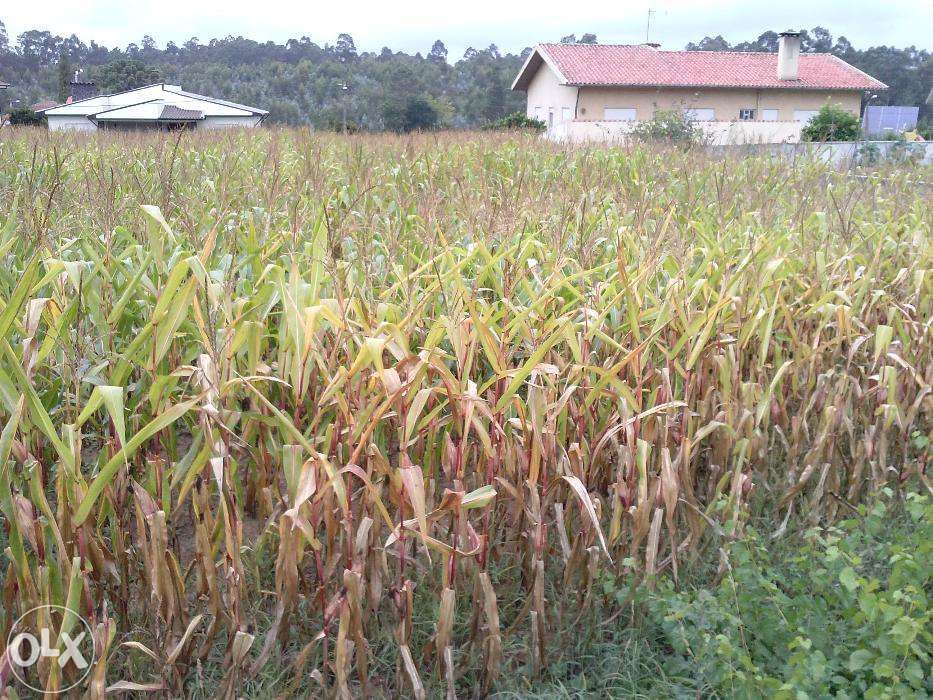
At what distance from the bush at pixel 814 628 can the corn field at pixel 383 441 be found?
20 cm

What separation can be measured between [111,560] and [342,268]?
0.97 metres

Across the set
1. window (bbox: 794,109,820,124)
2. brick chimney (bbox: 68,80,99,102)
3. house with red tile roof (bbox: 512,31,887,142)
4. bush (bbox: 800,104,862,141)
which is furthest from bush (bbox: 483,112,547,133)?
brick chimney (bbox: 68,80,99,102)

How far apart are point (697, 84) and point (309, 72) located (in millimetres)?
26957

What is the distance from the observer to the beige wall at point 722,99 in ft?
122

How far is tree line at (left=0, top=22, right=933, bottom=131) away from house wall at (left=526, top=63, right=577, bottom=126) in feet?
9.68

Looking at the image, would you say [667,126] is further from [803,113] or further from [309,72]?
[309,72]

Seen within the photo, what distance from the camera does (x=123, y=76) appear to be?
2217 inches

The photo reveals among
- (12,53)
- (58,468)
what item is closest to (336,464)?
(58,468)

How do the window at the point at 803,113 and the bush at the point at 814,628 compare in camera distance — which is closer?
the bush at the point at 814,628

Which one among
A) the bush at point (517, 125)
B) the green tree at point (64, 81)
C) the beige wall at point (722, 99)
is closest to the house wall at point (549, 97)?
the beige wall at point (722, 99)

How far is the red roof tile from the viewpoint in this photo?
36.8 m

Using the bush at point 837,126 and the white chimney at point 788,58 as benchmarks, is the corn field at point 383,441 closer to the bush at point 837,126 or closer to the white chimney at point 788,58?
the bush at point 837,126

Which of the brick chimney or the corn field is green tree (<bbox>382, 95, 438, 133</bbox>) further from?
the brick chimney

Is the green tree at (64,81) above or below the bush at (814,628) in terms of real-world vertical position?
above
